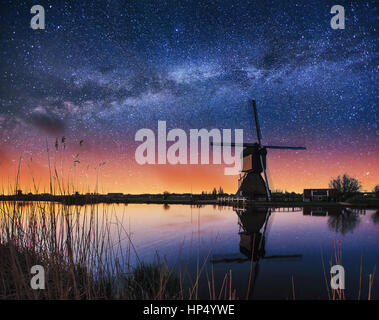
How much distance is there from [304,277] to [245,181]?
29.9 metres

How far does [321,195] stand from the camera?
49906mm

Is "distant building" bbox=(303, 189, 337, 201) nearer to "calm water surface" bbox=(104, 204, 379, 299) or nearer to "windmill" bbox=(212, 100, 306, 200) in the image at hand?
"windmill" bbox=(212, 100, 306, 200)

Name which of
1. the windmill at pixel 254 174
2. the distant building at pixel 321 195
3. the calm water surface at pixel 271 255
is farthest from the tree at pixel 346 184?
the calm water surface at pixel 271 255

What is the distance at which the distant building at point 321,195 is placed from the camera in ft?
162

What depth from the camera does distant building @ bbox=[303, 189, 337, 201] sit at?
49.5m

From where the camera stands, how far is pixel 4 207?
179 inches

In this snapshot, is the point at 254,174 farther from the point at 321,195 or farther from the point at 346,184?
the point at 346,184

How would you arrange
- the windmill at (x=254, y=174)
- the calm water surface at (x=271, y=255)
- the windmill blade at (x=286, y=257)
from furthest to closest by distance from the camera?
the windmill at (x=254, y=174) → the windmill blade at (x=286, y=257) → the calm water surface at (x=271, y=255)

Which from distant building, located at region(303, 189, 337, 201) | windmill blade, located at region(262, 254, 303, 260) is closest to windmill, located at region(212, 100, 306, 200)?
distant building, located at region(303, 189, 337, 201)

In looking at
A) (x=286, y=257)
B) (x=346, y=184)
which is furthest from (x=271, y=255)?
(x=346, y=184)

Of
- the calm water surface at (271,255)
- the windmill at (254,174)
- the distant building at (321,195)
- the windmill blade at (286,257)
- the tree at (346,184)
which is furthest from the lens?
the tree at (346,184)

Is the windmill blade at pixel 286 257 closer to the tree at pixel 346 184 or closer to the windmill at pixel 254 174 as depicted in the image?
the windmill at pixel 254 174

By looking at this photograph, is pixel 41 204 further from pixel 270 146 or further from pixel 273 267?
pixel 270 146
